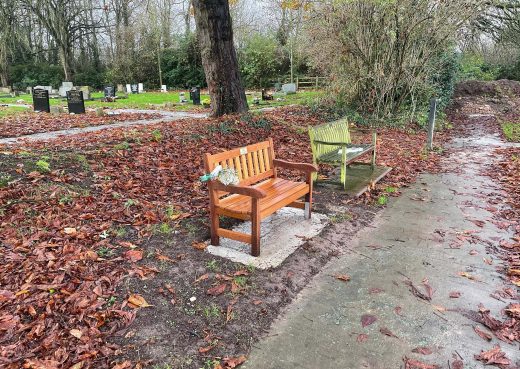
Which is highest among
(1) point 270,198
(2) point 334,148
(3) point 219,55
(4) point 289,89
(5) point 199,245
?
(3) point 219,55

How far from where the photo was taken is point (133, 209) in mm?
4902

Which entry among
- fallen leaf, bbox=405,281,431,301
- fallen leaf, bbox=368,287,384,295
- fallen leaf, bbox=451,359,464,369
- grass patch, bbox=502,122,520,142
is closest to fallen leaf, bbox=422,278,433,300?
fallen leaf, bbox=405,281,431,301

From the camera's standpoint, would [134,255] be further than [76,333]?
Yes

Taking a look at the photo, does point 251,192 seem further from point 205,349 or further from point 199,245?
point 205,349

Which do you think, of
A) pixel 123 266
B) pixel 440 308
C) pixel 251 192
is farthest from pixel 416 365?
pixel 123 266

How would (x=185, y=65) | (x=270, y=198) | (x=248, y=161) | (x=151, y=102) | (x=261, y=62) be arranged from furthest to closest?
(x=185, y=65)
(x=261, y=62)
(x=151, y=102)
(x=248, y=161)
(x=270, y=198)

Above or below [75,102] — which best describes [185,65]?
above

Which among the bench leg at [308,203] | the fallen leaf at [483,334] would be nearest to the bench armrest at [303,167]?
the bench leg at [308,203]


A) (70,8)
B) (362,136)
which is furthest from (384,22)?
(70,8)

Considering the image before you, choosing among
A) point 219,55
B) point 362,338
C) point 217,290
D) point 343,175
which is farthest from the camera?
point 219,55

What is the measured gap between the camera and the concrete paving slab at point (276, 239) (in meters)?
4.03

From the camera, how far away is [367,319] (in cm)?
319

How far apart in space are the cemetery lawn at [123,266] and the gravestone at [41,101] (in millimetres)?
11287

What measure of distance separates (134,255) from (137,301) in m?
0.74
